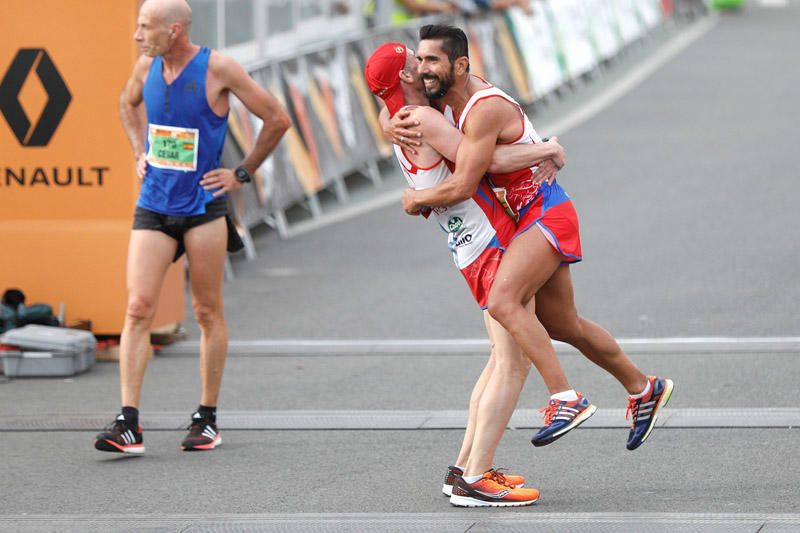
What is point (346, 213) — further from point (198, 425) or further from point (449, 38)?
point (449, 38)

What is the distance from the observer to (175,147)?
23.4ft

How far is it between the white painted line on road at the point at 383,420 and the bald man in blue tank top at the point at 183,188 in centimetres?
50

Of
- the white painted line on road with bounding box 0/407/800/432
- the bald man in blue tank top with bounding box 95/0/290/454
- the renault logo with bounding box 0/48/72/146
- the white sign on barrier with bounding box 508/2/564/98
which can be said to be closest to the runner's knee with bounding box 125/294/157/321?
the bald man in blue tank top with bounding box 95/0/290/454

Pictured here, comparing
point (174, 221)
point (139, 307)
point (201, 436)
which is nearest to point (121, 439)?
point (201, 436)

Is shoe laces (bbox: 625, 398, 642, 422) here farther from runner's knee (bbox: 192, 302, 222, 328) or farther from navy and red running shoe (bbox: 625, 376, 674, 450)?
runner's knee (bbox: 192, 302, 222, 328)

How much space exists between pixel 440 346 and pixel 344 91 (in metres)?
6.79

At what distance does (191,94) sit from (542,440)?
247cm

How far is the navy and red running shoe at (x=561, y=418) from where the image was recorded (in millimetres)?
5777

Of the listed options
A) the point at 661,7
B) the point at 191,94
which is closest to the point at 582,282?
the point at 191,94

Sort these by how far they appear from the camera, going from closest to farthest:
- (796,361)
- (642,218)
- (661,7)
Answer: (796,361)
(642,218)
(661,7)

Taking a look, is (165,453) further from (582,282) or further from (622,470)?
(582,282)

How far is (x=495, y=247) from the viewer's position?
5902 millimetres

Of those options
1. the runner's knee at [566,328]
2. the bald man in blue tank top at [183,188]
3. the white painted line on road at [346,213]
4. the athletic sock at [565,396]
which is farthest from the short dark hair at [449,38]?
the white painted line on road at [346,213]

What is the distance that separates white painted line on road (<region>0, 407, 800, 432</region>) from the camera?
729 centimetres
